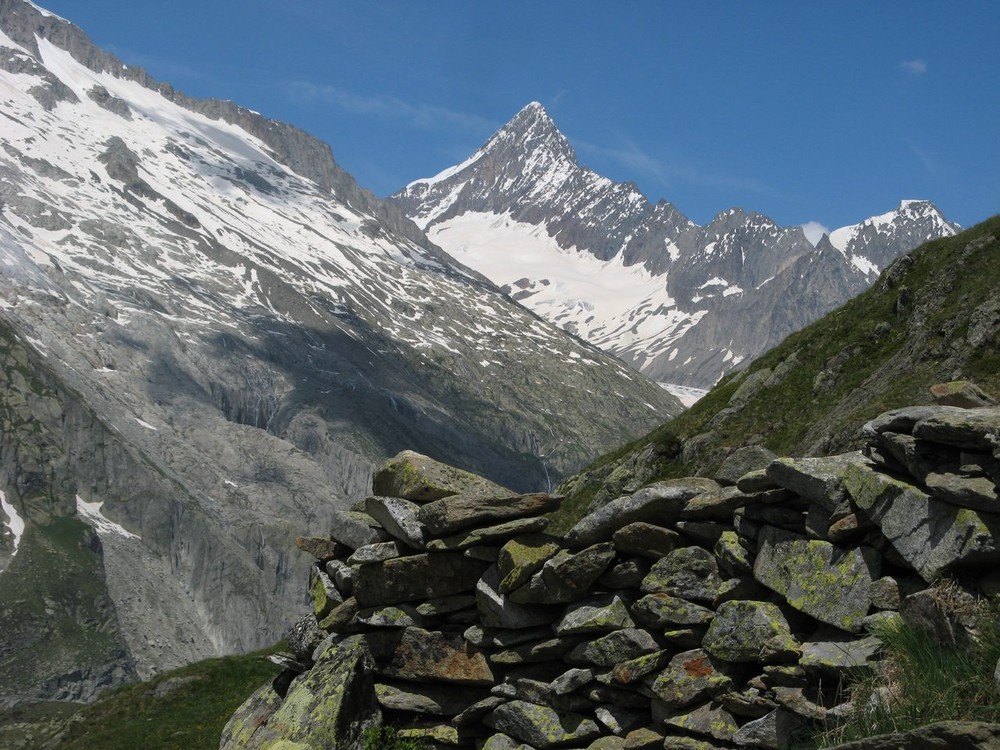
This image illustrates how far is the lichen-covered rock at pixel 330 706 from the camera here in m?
15.3

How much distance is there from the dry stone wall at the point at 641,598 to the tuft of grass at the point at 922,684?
1.02 ft

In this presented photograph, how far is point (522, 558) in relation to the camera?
15.0 meters

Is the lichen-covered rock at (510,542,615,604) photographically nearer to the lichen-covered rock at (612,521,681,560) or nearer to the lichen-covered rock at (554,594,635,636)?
the lichen-covered rock at (554,594,635,636)

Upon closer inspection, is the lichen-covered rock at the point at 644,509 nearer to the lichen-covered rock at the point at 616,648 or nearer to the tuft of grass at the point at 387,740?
the lichen-covered rock at the point at 616,648

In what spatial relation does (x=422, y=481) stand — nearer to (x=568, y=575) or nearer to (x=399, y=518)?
(x=399, y=518)

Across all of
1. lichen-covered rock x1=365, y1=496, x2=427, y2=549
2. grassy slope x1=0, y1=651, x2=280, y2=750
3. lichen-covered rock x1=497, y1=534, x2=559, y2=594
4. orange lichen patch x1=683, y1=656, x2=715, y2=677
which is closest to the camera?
orange lichen patch x1=683, y1=656, x2=715, y2=677

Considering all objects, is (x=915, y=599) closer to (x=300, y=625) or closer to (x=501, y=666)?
(x=501, y=666)

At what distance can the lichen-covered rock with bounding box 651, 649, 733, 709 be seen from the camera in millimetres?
12945

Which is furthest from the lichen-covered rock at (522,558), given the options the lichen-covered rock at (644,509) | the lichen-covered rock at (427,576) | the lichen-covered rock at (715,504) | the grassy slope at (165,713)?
the grassy slope at (165,713)

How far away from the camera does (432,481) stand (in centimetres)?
1773

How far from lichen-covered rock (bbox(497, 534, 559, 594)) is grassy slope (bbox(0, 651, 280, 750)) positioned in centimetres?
1884

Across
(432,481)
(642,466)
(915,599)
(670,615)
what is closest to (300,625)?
(432,481)

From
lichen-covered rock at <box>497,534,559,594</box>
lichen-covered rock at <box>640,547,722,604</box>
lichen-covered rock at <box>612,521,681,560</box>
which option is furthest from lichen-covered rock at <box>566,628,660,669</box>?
lichen-covered rock at <box>497,534,559,594</box>

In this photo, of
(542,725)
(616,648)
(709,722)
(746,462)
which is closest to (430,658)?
(542,725)
